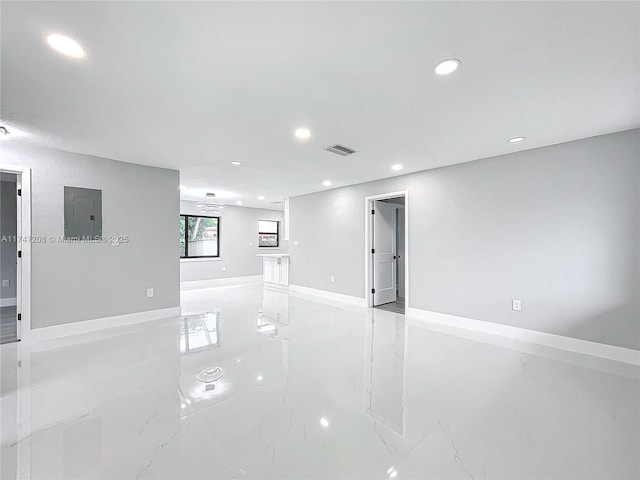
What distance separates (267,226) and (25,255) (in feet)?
21.3

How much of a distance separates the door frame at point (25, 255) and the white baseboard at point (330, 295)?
477 cm

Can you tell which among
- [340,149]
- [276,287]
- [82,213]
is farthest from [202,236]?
[340,149]

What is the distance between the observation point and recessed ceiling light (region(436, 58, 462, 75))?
1.87 m

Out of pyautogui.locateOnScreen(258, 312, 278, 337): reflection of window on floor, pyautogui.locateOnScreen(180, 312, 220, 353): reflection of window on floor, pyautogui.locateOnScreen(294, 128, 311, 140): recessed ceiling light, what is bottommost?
pyautogui.locateOnScreen(258, 312, 278, 337): reflection of window on floor

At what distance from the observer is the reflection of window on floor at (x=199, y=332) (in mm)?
3482

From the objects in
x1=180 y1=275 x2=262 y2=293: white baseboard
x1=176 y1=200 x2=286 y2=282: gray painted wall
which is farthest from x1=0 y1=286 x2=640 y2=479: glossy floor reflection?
x1=176 y1=200 x2=286 y2=282: gray painted wall

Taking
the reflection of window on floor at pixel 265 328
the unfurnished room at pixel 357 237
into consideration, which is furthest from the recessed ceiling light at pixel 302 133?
the reflection of window on floor at pixel 265 328

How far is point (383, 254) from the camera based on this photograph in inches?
232

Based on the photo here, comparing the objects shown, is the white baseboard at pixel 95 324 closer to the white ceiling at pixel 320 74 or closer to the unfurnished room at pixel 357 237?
→ the unfurnished room at pixel 357 237

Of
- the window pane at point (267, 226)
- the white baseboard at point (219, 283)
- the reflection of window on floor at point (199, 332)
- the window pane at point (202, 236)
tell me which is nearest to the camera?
the reflection of window on floor at point (199, 332)

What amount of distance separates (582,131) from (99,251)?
21.0 ft

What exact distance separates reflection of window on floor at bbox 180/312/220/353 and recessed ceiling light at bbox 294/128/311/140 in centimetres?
272

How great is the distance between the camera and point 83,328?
3.98m

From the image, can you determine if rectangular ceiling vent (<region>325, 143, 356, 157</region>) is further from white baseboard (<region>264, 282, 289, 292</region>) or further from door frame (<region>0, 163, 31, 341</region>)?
white baseboard (<region>264, 282, 289, 292</region>)
